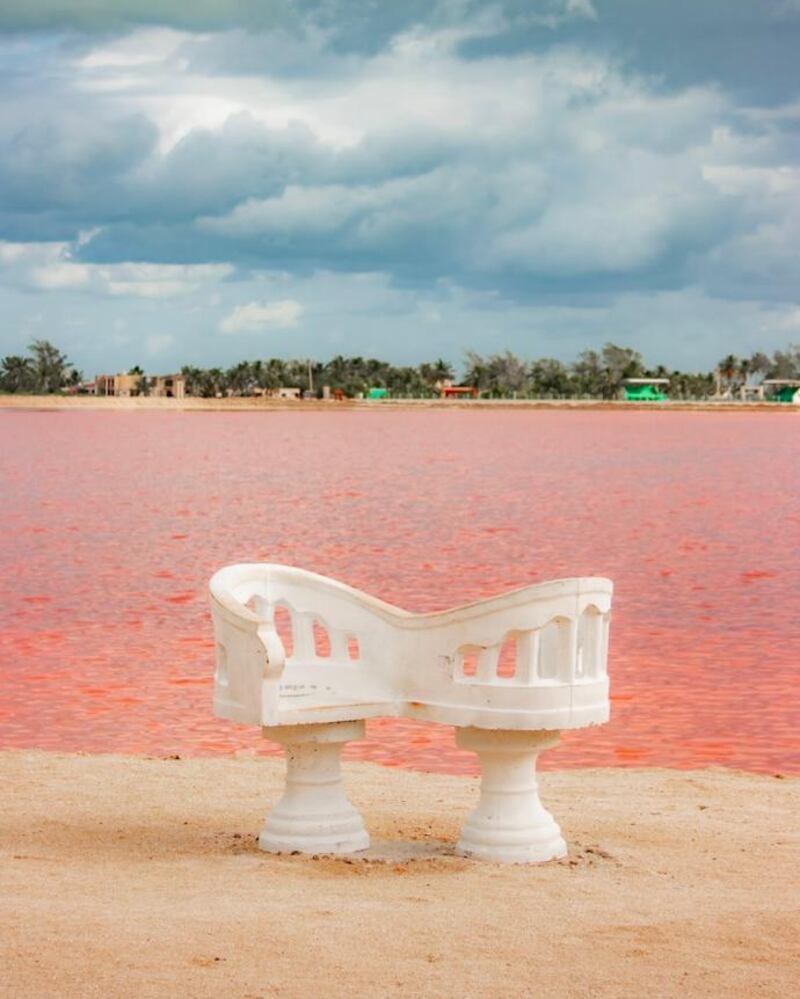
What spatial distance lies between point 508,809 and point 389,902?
1036 millimetres

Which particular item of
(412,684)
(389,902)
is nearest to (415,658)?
(412,684)

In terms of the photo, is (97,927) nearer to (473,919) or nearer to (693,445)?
(473,919)

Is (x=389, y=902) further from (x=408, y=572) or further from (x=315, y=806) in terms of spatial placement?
(x=408, y=572)

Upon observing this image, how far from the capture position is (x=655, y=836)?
31.8 ft

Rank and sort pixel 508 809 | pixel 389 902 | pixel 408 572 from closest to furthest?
pixel 389 902 < pixel 508 809 < pixel 408 572

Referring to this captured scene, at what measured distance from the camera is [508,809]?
343 inches

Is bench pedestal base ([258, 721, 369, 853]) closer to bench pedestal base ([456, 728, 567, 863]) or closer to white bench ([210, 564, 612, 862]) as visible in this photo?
white bench ([210, 564, 612, 862])

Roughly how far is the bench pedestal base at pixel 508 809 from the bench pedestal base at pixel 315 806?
0.56 meters

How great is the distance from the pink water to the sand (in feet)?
10.1

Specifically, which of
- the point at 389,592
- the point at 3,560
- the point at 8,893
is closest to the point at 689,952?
the point at 8,893

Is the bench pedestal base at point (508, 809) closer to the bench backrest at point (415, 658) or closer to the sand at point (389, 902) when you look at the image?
the sand at point (389, 902)

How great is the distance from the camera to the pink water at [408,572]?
14930mm

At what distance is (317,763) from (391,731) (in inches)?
222

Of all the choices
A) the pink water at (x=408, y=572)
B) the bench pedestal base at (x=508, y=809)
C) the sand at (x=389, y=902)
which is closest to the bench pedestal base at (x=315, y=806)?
the sand at (x=389, y=902)
